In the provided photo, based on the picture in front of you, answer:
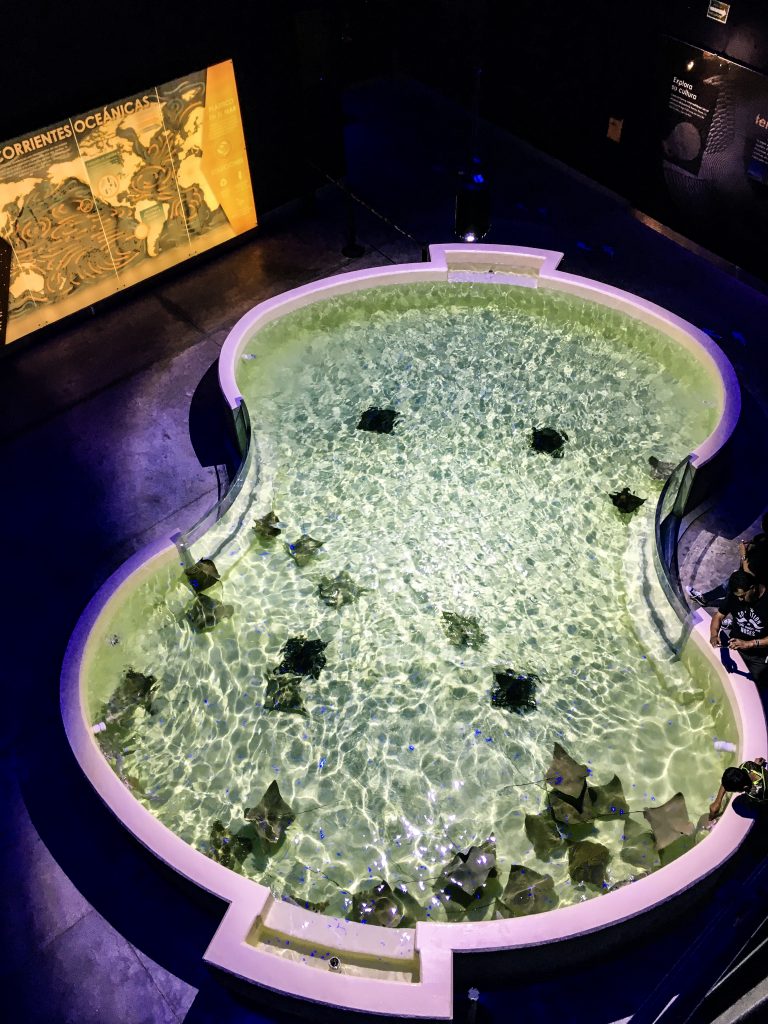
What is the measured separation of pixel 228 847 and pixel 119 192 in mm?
7747

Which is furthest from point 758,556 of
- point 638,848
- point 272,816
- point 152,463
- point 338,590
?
point 152,463

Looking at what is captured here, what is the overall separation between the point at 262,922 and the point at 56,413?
621cm

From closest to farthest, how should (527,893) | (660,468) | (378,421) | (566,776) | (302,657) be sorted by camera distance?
1. (527,893)
2. (566,776)
3. (302,657)
4. (660,468)
5. (378,421)

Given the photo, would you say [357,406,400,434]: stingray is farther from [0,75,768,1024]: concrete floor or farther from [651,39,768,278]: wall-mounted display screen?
[651,39,768,278]: wall-mounted display screen

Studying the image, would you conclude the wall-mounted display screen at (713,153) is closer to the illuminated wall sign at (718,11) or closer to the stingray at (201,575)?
the illuminated wall sign at (718,11)

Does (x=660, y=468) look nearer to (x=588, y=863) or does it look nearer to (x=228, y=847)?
(x=588, y=863)

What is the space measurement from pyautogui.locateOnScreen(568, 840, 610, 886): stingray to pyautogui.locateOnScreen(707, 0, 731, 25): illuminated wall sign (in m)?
9.33

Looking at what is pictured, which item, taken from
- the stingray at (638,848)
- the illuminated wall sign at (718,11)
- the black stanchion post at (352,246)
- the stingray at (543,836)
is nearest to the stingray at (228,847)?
the stingray at (543,836)

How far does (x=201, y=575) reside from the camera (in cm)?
788

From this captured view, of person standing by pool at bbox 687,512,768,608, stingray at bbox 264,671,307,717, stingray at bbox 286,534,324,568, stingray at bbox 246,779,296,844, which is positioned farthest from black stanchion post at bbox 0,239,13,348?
person standing by pool at bbox 687,512,768,608

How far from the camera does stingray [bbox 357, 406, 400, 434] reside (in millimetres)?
9336

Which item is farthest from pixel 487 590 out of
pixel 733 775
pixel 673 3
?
pixel 673 3

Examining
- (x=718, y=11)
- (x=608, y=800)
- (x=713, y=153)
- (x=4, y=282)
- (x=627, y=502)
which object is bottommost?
(x=608, y=800)

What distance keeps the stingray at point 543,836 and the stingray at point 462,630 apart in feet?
5.61
